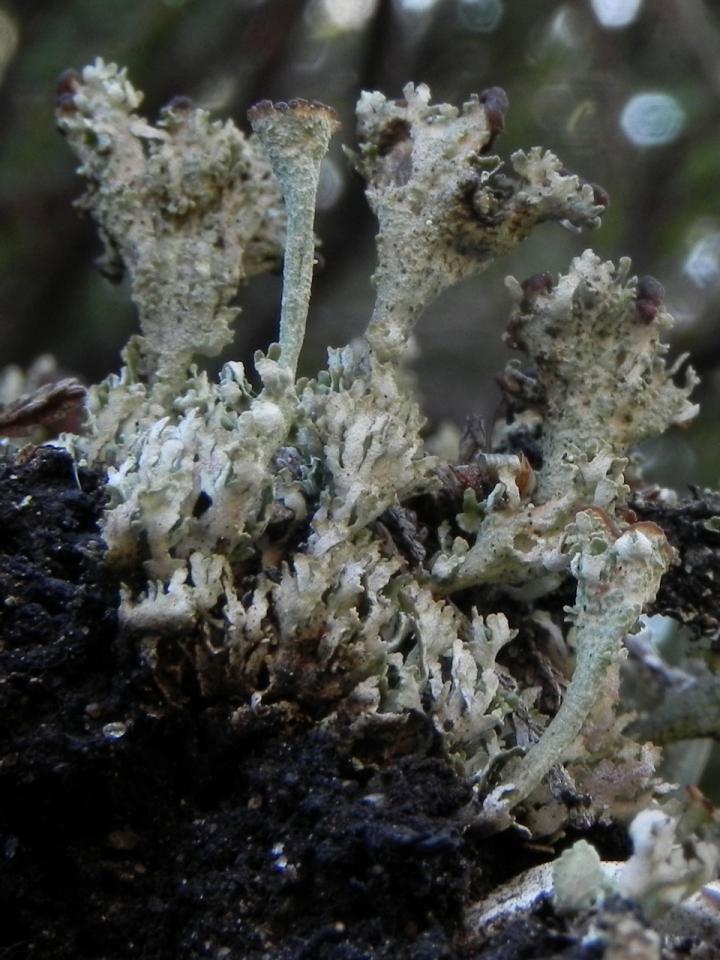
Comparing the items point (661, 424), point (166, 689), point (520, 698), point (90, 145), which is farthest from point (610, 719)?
point (90, 145)

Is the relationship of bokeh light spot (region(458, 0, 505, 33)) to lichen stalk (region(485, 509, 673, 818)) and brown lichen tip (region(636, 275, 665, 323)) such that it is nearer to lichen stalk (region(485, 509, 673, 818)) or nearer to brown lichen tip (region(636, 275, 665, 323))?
brown lichen tip (region(636, 275, 665, 323))

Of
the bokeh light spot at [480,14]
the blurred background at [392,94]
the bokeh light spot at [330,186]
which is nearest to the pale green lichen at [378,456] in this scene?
the blurred background at [392,94]

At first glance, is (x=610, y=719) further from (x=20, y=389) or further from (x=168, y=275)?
(x=20, y=389)

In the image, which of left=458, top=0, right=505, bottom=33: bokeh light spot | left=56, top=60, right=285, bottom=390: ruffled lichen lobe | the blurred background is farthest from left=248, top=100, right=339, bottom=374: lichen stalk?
left=458, top=0, right=505, bottom=33: bokeh light spot

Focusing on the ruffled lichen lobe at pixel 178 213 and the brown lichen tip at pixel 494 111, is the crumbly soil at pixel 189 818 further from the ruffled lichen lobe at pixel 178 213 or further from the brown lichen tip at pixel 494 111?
the brown lichen tip at pixel 494 111

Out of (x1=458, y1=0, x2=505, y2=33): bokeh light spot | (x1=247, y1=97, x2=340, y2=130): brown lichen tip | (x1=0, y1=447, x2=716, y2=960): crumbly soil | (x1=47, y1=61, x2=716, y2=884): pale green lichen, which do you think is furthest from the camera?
(x1=458, y1=0, x2=505, y2=33): bokeh light spot

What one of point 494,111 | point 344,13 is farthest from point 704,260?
point 494,111
